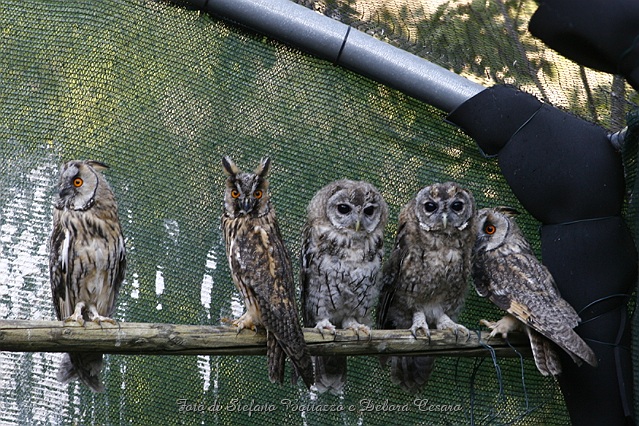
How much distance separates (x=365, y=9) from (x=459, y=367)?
1773mm

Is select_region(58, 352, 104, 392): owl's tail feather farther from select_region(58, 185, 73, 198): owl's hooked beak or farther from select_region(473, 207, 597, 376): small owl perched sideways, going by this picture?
select_region(473, 207, 597, 376): small owl perched sideways

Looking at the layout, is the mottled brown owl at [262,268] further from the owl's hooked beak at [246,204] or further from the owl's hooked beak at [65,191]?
the owl's hooked beak at [65,191]

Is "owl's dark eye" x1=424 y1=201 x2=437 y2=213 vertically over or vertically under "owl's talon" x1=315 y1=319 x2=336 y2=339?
over

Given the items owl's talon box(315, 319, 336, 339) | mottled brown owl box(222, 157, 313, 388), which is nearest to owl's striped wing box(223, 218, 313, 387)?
mottled brown owl box(222, 157, 313, 388)

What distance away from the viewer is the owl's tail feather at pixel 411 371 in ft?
13.9

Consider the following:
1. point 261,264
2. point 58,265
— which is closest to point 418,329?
point 261,264

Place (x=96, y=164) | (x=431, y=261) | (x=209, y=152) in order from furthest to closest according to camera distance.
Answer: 1. (x=209, y=152)
2. (x=431, y=261)
3. (x=96, y=164)

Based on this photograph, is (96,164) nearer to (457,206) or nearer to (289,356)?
(289,356)

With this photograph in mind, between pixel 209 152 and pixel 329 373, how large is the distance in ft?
3.85

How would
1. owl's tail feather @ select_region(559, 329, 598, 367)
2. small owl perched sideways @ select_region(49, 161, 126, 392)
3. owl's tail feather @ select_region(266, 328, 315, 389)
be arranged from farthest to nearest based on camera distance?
small owl perched sideways @ select_region(49, 161, 126, 392), owl's tail feather @ select_region(559, 329, 598, 367), owl's tail feather @ select_region(266, 328, 315, 389)

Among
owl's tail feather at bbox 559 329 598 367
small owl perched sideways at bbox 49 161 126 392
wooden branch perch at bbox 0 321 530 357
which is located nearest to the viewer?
wooden branch perch at bbox 0 321 530 357

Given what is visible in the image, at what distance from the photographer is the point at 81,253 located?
12.5 feet

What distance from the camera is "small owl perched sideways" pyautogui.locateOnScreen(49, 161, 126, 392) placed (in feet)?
12.4

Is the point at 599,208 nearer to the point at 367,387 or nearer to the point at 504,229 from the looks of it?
the point at 504,229
